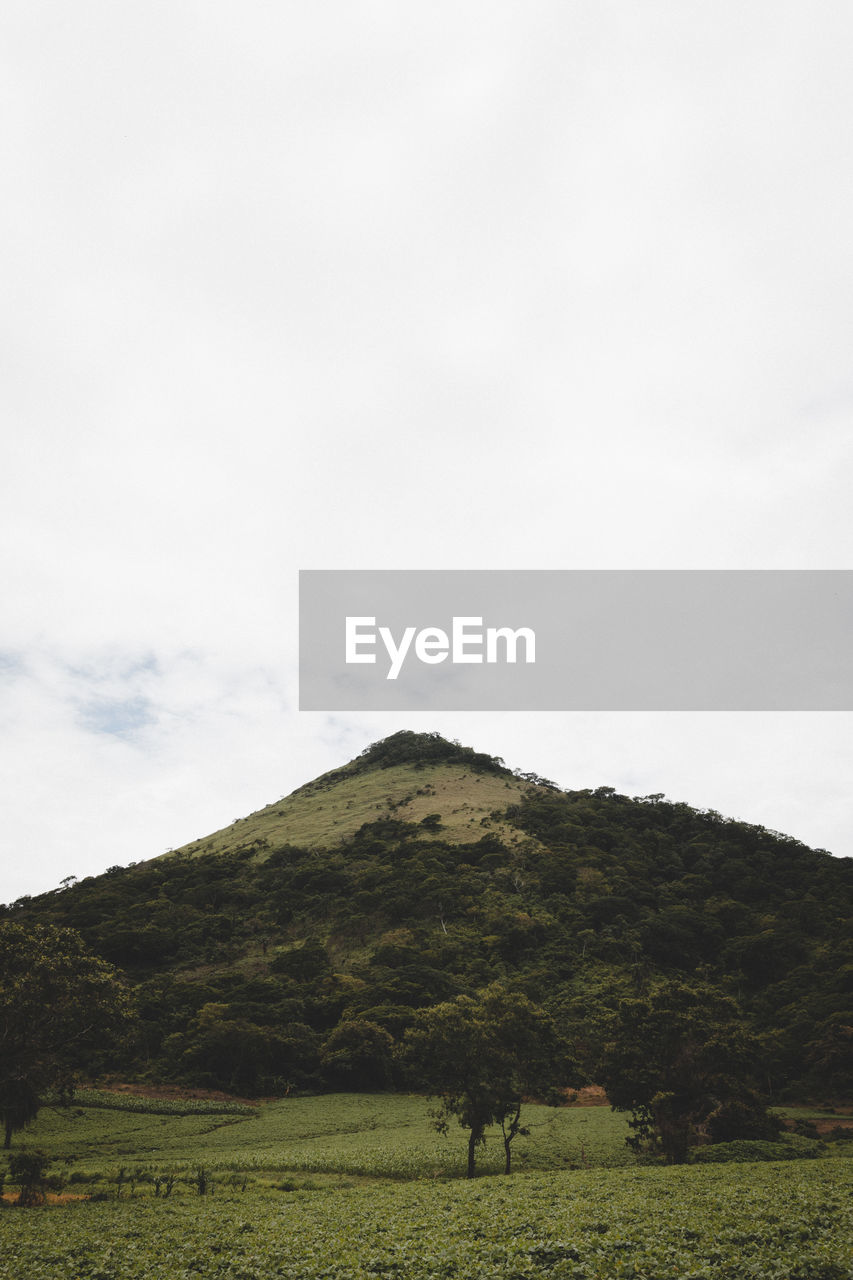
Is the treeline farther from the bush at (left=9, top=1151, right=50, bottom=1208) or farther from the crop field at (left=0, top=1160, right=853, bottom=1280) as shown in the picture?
the bush at (left=9, top=1151, right=50, bottom=1208)

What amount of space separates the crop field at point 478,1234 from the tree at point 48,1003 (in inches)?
196

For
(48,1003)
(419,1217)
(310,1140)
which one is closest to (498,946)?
(310,1140)

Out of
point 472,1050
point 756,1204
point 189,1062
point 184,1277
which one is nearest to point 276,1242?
point 184,1277

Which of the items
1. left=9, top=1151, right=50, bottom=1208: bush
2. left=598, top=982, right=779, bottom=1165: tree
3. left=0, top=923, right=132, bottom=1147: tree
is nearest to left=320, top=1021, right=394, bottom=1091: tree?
left=598, top=982, right=779, bottom=1165: tree

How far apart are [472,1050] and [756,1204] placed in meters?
16.1

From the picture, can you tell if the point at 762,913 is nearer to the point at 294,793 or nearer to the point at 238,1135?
the point at 238,1135

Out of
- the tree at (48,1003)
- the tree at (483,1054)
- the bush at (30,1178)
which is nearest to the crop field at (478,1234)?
the bush at (30,1178)

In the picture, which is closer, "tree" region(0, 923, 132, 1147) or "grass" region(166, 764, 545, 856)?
"tree" region(0, 923, 132, 1147)

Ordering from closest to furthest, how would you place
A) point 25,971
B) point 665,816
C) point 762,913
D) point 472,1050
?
point 25,971 → point 472,1050 → point 762,913 → point 665,816

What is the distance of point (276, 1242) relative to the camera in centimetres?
1991

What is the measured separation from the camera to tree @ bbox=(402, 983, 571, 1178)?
112ft

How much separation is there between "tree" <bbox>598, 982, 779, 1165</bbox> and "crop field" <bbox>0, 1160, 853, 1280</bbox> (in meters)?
7.27

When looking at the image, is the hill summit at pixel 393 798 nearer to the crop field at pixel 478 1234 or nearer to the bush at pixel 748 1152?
the bush at pixel 748 1152

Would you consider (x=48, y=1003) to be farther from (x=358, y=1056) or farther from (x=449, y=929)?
(x=449, y=929)
